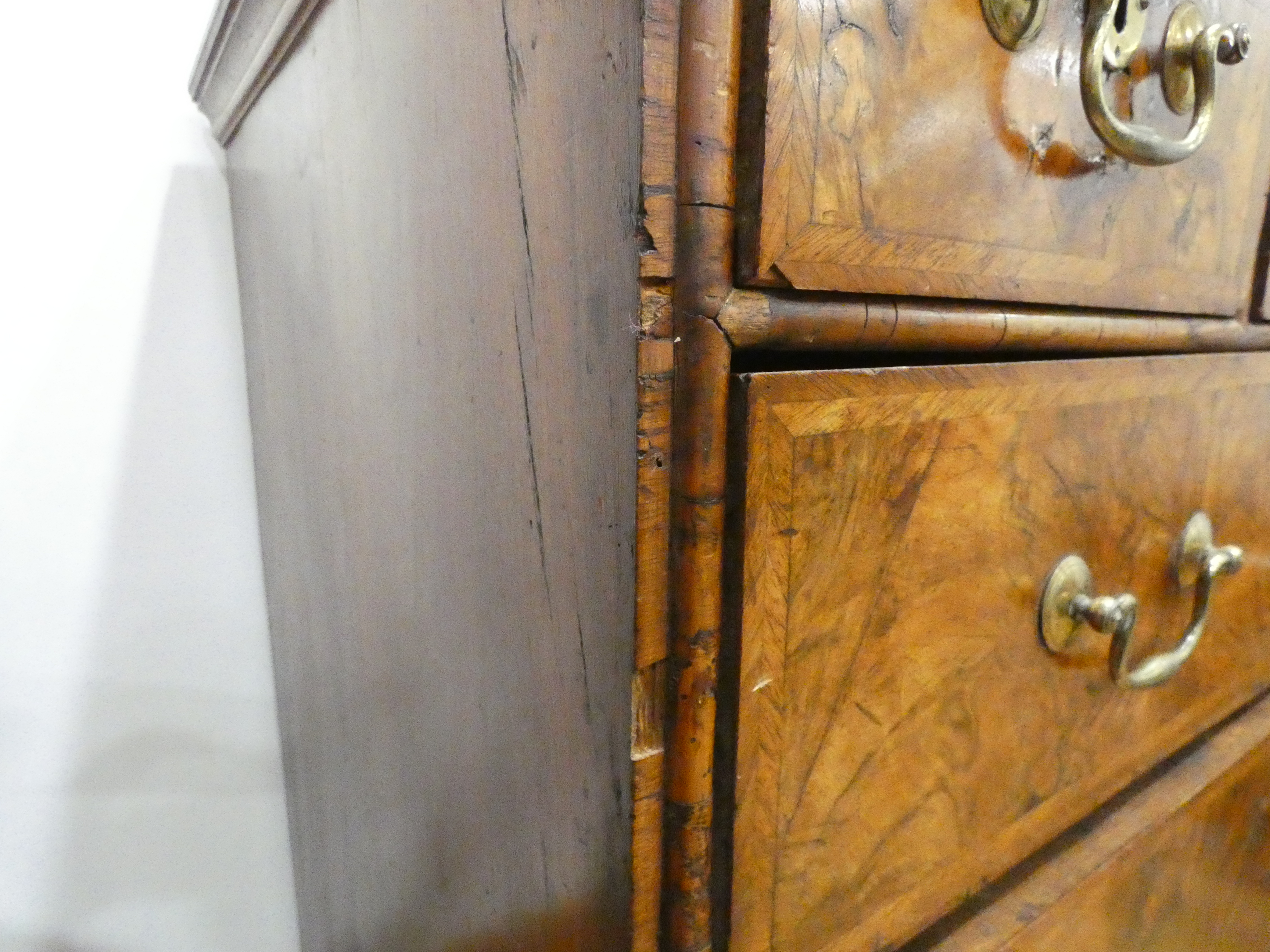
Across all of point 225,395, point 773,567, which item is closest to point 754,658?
point 773,567

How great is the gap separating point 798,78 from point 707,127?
0.10ft

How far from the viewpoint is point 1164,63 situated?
302 mm

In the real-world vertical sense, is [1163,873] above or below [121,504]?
below

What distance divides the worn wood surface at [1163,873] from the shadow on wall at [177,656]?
668mm

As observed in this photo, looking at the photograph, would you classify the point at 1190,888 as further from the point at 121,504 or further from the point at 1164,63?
the point at 121,504

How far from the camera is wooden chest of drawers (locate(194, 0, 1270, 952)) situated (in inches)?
8.2

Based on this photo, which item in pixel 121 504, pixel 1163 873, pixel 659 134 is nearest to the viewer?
pixel 659 134

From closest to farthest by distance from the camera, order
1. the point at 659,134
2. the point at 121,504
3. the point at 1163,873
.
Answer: the point at 659,134
the point at 1163,873
the point at 121,504

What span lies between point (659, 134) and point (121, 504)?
66 centimetres

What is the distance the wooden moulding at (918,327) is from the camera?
210 millimetres

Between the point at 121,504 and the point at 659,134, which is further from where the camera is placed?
the point at 121,504

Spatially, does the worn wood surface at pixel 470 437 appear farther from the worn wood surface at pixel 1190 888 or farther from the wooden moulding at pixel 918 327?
the worn wood surface at pixel 1190 888

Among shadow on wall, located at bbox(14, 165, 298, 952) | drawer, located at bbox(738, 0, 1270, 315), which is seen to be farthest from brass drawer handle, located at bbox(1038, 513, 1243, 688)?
shadow on wall, located at bbox(14, 165, 298, 952)

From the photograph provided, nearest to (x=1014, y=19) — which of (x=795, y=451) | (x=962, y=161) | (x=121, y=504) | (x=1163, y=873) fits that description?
(x=962, y=161)
